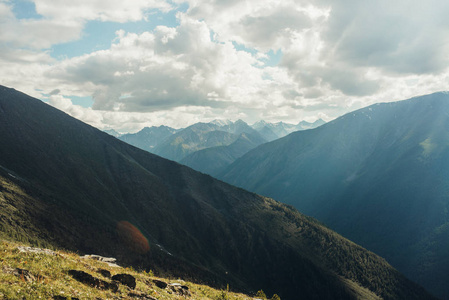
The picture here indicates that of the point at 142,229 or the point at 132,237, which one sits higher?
the point at 142,229

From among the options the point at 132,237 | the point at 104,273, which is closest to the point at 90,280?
the point at 104,273

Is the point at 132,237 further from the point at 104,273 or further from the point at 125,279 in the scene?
the point at 125,279

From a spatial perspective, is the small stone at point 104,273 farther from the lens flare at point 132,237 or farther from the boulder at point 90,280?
the lens flare at point 132,237

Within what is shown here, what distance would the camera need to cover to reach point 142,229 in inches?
5974

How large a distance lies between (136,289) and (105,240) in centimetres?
11105

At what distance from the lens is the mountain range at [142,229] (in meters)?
114

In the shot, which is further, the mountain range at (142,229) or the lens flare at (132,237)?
the lens flare at (132,237)

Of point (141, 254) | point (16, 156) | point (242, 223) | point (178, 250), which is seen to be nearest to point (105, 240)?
point (141, 254)

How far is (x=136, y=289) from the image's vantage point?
936 inches

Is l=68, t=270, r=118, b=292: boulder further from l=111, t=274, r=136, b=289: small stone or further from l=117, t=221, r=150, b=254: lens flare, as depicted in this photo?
l=117, t=221, r=150, b=254: lens flare

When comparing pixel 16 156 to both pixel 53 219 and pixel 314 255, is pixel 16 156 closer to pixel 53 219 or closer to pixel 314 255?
pixel 53 219

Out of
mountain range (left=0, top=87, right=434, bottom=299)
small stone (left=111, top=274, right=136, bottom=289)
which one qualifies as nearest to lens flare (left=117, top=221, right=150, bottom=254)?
mountain range (left=0, top=87, right=434, bottom=299)

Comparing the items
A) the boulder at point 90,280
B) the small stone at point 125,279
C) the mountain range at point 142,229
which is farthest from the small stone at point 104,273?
the mountain range at point 142,229

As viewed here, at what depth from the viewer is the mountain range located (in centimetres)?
11419
